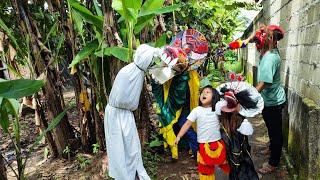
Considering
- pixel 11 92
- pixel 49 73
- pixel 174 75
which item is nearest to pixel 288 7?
pixel 174 75

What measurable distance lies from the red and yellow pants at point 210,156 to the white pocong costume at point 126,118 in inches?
24.1

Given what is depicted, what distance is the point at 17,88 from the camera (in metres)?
2.64

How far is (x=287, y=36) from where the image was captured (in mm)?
4973

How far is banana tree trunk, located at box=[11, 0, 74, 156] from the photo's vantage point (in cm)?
445

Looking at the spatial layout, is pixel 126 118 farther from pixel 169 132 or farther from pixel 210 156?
pixel 169 132

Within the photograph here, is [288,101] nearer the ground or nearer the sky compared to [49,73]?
nearer the ground

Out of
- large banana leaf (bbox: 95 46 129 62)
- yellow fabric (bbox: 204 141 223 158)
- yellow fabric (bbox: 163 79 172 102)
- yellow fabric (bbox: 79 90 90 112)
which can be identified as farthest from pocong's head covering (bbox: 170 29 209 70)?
yellow fabric (bbox: 79 90 90 112)

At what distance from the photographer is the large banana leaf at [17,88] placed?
258cm

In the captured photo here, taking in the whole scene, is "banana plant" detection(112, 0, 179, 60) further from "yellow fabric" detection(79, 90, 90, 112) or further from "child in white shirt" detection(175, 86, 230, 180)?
"yellow fabric" detection(79, 90, 90, 112)

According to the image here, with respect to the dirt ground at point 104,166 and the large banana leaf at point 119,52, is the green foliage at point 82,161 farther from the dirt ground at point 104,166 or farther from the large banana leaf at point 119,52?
the large banana leaf at point 119,52

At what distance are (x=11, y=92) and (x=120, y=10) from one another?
1.41 meters

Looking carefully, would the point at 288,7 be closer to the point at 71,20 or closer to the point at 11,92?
the point at 71,20

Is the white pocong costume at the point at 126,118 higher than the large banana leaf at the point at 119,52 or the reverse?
the reverse

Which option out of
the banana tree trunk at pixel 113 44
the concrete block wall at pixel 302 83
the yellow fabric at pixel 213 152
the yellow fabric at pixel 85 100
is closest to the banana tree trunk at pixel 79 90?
the yellow fabric at pixel 85 100
